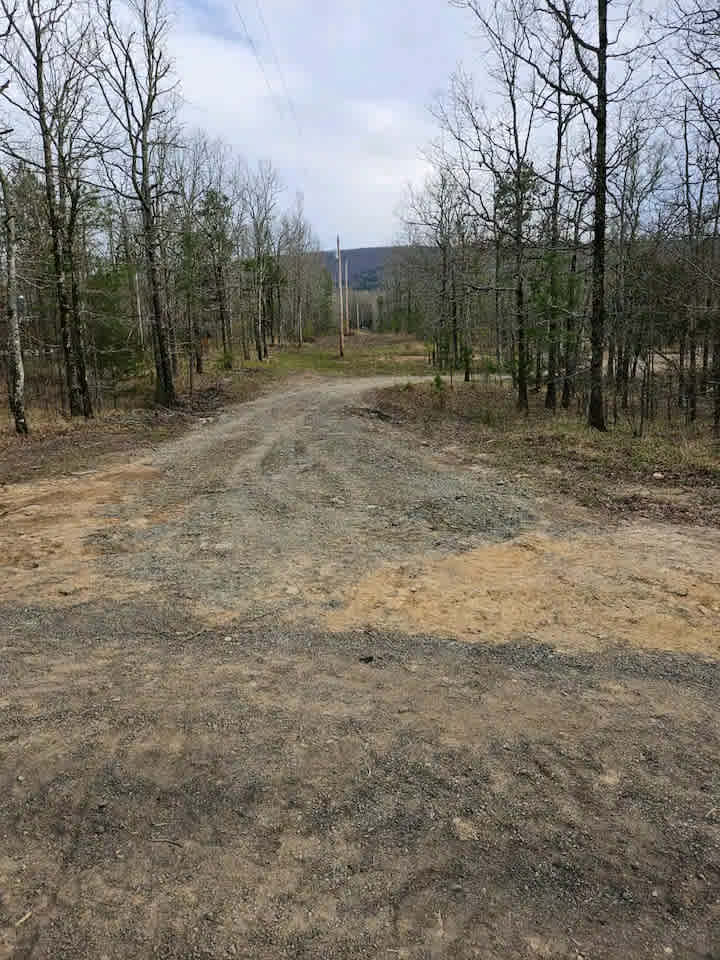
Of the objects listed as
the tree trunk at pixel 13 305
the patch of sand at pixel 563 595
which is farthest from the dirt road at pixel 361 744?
the tree trunk at pixel 13 305

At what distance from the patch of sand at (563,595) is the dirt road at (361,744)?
0.03 m

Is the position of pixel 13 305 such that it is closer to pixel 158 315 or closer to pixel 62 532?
pixel 158 315

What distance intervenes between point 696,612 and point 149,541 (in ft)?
16.5

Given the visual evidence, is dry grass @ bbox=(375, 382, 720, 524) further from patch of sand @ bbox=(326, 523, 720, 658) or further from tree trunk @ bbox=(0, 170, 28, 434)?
tree trunk @ bbox=(0, 170, 28, 434)

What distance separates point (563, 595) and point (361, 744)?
2407mm

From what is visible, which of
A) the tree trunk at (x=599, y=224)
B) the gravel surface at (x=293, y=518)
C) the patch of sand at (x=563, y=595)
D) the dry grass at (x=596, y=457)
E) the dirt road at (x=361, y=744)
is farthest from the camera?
the tree trunk at (x=599, y=224)

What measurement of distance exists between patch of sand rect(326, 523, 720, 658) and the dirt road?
3 centimetres

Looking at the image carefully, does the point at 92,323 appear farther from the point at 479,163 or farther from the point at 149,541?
the point at 149,541

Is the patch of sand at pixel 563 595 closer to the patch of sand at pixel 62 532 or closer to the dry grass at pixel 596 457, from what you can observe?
the dry grass at pixel 596 457

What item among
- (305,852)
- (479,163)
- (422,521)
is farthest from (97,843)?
(479,163)

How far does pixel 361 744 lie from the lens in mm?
2975

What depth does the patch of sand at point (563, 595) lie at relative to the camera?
4.11 m

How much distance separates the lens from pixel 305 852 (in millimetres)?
2342

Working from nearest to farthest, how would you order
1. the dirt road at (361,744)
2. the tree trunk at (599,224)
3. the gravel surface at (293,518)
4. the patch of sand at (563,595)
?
the dirt road at (361,744) → the patch of sand at (563,595) → the gravel surface at (293,518) → the tree trunk at (599,224)
